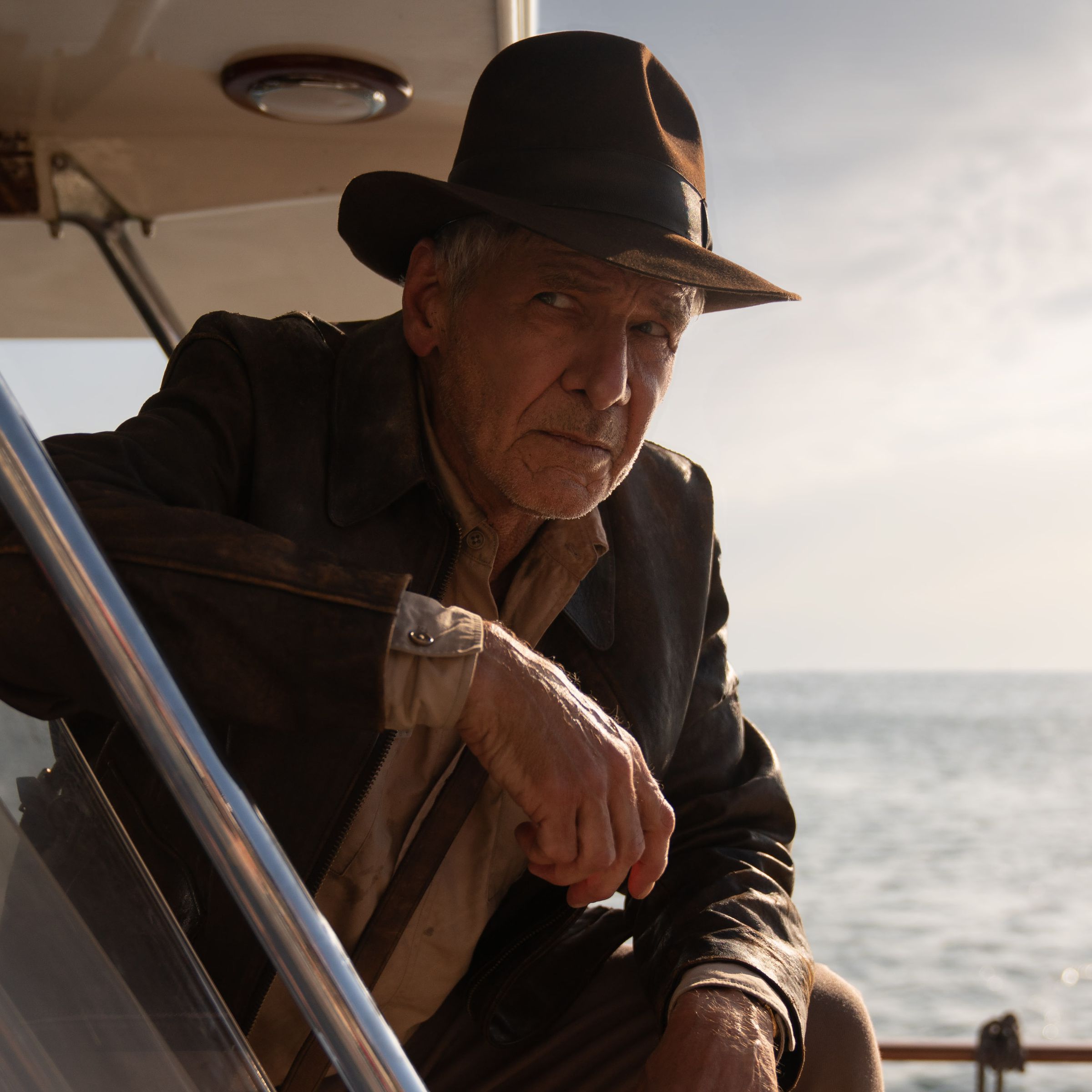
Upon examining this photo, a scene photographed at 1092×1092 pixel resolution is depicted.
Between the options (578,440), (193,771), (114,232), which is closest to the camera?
(193,771)

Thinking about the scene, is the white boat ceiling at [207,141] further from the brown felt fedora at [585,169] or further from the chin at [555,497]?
the chin at [555,497]

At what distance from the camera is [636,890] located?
1.43 m

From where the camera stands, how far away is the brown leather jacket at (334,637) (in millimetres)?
1244

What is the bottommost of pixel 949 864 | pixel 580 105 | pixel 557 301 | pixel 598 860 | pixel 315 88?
pixel 598 860

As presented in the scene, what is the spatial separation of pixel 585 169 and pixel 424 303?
1.10 feet

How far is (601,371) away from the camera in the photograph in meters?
1.73

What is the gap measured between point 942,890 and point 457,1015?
28.0m

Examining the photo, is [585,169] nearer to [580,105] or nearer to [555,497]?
[580,105]

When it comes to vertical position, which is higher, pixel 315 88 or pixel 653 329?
pixel 315 88

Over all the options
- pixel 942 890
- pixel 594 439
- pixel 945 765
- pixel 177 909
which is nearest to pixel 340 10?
pixel 594 439

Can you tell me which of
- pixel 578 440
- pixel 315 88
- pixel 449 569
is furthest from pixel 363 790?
pixel 315 88

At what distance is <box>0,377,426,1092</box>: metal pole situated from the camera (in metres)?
0.93

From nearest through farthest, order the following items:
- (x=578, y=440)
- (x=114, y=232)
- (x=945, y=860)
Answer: (x=578, y=440)
(x=114, y=232)
(x=945, y=860)

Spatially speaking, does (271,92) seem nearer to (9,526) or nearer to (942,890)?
(9,526)
